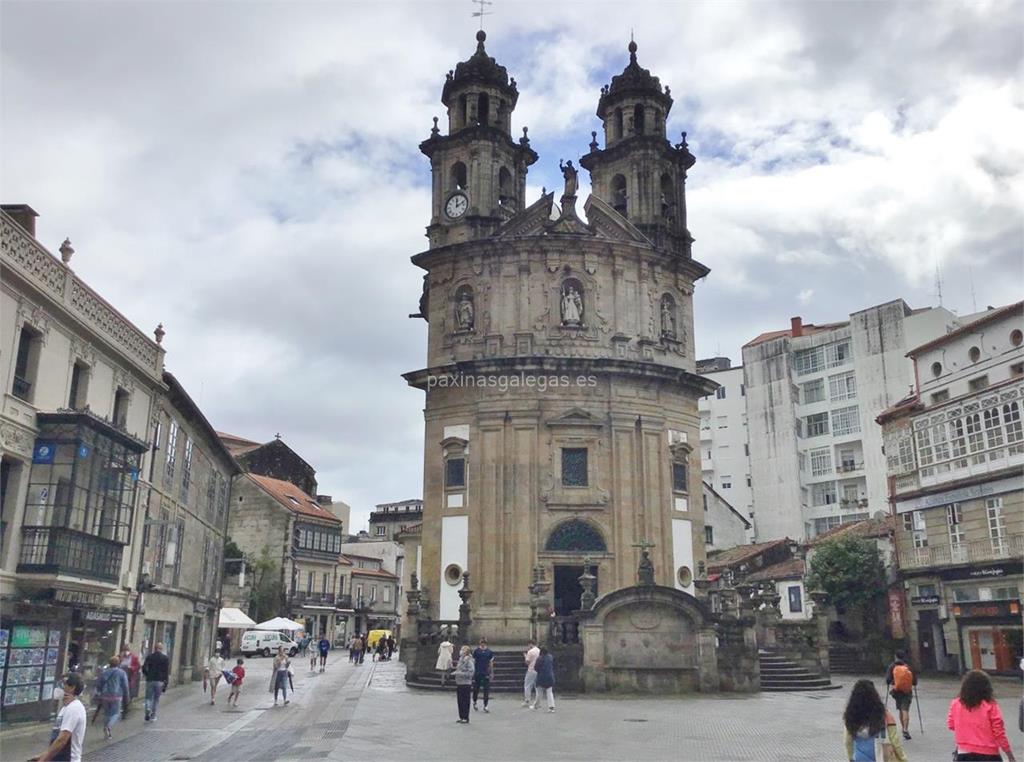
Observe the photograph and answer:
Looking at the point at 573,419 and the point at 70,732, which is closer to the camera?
the point at 70,732

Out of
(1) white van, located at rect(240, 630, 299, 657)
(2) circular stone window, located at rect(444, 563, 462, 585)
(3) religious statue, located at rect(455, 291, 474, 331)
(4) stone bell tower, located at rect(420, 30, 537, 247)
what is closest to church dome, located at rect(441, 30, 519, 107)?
(4) stone bell tower, located at rect(420, 30, 537, 247)

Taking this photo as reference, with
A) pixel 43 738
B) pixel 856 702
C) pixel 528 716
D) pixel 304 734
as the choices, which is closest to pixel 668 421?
pixel 528 716

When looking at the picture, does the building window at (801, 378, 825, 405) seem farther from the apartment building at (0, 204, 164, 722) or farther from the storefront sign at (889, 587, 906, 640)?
the apartment building at (0, 204, 164, 722)

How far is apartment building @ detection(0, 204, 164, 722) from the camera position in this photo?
59.7 feet

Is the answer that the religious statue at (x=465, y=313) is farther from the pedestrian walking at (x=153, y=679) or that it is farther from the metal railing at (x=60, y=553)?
the pedestrian walking at (x=153, y=679)

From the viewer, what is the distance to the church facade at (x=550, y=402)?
35.2 m

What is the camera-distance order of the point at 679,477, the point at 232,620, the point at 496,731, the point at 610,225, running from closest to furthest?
the point at 496,731 → the point at 679,477 → the point at 232,620 → the point at 610,225

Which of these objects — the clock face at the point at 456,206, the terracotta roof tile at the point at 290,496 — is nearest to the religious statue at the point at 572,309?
the clock face at the point at 456,206

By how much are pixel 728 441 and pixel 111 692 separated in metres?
59.5

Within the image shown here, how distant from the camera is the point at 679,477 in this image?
124 feet

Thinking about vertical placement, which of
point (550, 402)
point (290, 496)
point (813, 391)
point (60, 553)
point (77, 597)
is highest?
point (813, 391)

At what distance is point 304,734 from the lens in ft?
61.2

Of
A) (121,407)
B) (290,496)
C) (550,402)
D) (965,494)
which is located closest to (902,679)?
(121,407)

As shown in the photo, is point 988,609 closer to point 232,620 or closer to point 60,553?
point 232,620
